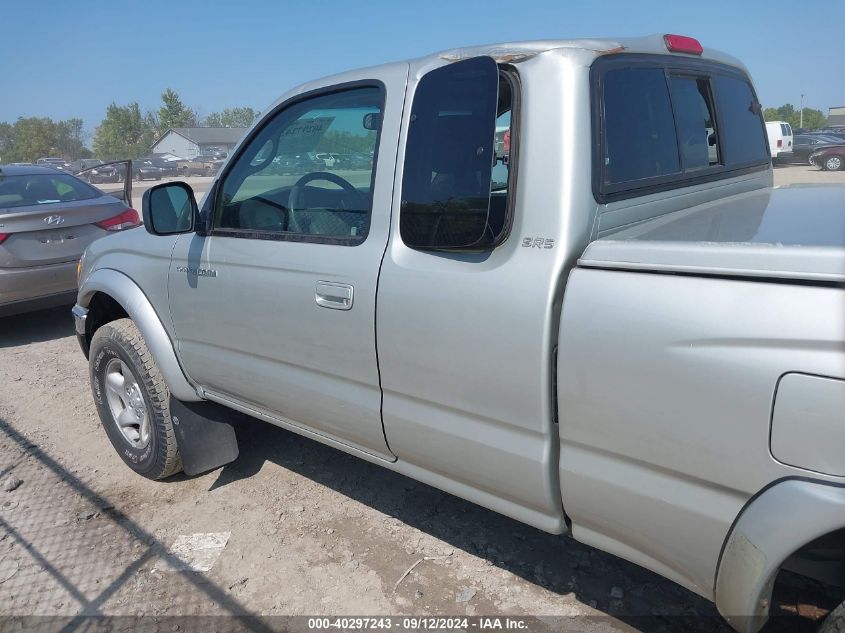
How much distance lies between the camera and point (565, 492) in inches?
81.3

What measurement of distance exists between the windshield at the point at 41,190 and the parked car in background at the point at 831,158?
2723 cm

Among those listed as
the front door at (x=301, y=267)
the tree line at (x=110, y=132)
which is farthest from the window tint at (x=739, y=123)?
the tree line at (x=110, y=132)

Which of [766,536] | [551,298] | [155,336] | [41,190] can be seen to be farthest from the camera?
[41,190]

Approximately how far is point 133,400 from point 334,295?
1.91 metres

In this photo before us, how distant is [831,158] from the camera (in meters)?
26.3

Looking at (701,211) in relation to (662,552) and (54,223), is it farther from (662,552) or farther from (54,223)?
(54,223)

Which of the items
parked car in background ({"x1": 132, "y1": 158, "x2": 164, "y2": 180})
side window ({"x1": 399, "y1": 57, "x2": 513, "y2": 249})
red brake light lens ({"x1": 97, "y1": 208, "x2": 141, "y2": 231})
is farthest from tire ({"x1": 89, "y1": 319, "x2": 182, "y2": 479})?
parked car in background ({"x1": 132, "y1": 158, "x2": 164, "y2": 180})

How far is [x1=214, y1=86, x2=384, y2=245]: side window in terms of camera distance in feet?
8.68

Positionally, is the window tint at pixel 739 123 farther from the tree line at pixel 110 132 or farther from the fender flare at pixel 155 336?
the tree line at pixel 110 132

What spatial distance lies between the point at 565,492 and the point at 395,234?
3.43 ft

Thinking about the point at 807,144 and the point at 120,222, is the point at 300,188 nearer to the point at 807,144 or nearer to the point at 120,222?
the point at 120,222

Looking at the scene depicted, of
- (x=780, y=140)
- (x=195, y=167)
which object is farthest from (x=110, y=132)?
(x=780, y=140)

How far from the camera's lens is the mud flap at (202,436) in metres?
3.60

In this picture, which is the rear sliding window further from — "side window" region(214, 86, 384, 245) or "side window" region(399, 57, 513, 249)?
"side window" region(214, 86, 384, 245)
